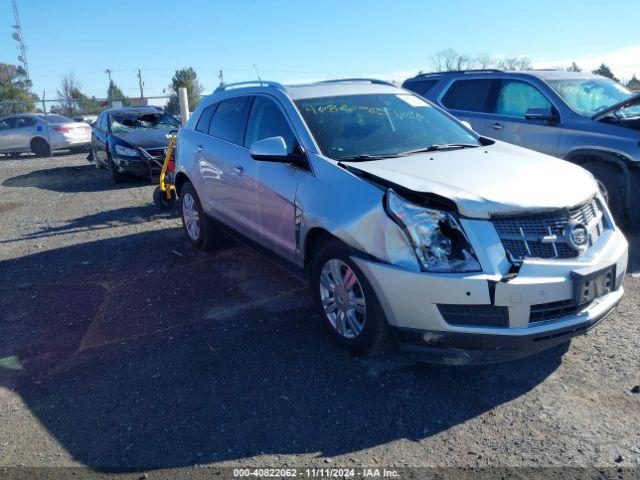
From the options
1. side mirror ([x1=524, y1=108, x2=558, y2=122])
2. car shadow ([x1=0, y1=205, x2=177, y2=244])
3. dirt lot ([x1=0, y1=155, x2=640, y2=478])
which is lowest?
dirt lot ([x1=0, y1=155, x2=640, y2=478])

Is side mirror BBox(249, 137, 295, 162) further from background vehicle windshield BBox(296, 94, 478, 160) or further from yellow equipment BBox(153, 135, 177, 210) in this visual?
yellow equipment BBox(153, 135, 177, 210)

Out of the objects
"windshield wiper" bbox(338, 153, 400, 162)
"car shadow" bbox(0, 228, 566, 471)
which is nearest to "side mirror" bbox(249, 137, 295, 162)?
"windshield wiper" bbox(338, 153, 400, 162)

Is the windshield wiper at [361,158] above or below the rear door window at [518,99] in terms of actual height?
below

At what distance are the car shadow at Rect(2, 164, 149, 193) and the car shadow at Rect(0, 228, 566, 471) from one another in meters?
6.56

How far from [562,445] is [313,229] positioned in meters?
2.04

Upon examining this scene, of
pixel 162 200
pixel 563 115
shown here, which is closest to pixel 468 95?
pixel 563 115

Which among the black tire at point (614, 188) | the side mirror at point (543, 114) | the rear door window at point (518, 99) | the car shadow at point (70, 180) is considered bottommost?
the car shadow at point (70, 180)

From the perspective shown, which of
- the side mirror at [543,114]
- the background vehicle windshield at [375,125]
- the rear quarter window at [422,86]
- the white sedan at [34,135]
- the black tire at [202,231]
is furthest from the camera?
the white sedan at [34,135]

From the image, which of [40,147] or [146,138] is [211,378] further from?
[40,147]

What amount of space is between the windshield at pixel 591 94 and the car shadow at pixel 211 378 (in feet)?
14.2

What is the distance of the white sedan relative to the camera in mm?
18016

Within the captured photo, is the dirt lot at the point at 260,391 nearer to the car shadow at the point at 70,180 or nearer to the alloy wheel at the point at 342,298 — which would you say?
the alloy wheel at the point at 342,298

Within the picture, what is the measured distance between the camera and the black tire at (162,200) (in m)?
8.38

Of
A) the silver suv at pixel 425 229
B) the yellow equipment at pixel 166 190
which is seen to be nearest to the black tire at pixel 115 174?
the yellow equipment at pixel 166 190
